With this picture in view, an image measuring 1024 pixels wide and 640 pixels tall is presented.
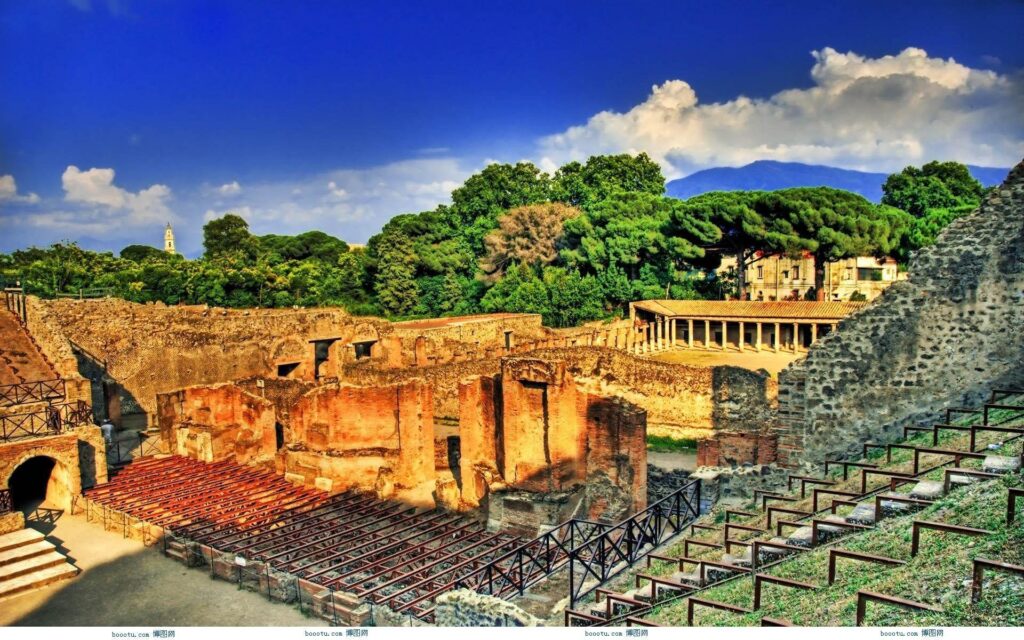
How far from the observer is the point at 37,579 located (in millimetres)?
11945

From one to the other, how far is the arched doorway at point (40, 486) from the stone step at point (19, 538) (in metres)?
1.58

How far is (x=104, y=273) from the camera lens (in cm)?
4619

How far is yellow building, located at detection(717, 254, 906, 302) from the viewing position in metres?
33.7

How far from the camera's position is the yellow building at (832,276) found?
33.7 metres

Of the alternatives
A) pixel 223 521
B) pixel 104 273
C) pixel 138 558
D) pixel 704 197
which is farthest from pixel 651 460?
pixel 104 273

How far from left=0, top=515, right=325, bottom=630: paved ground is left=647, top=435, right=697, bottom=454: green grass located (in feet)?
35.6

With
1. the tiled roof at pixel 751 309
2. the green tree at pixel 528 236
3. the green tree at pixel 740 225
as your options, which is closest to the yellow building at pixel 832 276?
the green tree at pixel 740 225

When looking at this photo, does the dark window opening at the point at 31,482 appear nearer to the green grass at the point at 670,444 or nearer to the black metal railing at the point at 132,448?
the black metal railing at the point at 132,448

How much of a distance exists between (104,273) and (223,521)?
123 feet

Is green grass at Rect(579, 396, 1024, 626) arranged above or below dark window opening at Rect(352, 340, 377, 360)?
above

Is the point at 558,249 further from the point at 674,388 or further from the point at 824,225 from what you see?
the point at 674,388

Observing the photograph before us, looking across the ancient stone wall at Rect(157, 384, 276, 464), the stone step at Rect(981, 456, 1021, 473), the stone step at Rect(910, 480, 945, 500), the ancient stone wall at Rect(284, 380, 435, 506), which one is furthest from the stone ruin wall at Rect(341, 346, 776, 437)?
the stone step at Rect(981, 456, 1021, 473)

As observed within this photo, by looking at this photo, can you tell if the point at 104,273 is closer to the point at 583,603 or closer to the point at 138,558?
the point at 138,558

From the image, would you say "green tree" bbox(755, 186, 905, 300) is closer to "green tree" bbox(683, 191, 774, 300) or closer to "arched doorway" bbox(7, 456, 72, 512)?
"green tree" bbox(683, 191, 774, 300)
